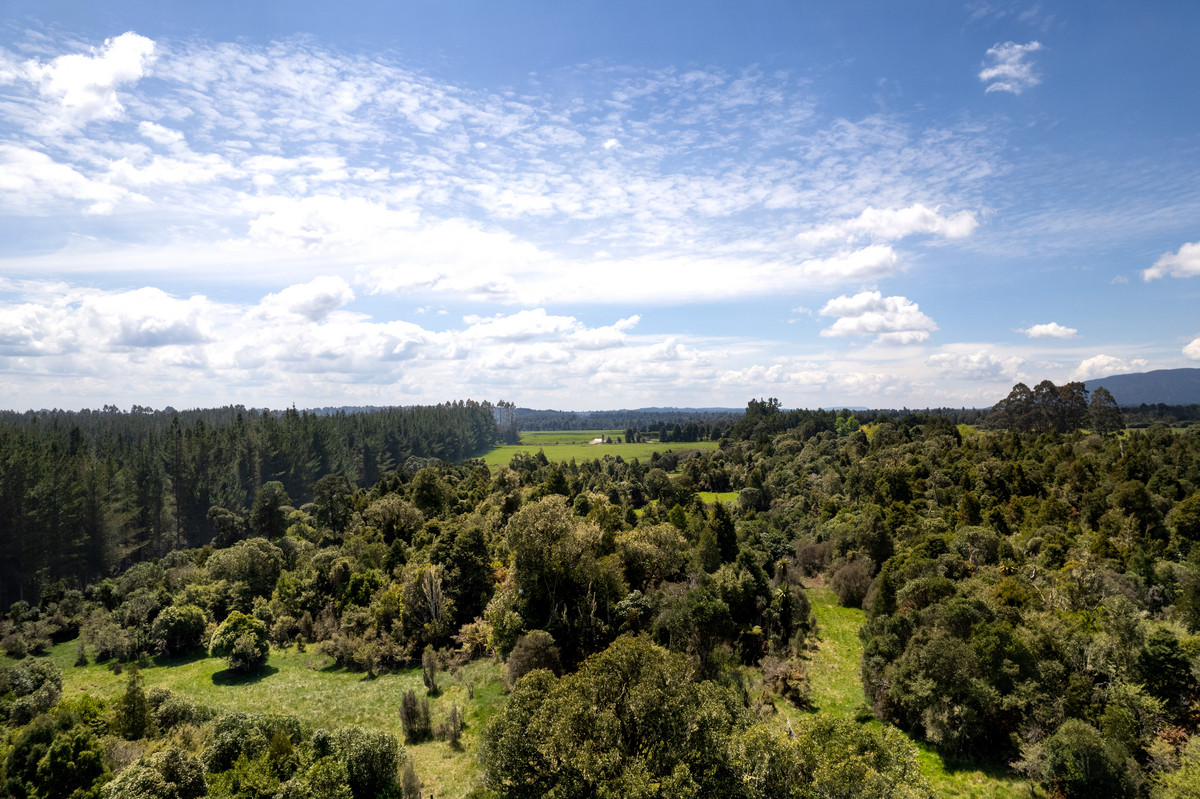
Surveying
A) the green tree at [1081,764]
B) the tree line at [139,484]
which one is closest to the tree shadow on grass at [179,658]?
the tree line at [139,484]

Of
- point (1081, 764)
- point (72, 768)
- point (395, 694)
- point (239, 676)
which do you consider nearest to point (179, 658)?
point (239, 676)

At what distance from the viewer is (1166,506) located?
42.7 meters

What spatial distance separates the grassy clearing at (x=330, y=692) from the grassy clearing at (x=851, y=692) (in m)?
18.7

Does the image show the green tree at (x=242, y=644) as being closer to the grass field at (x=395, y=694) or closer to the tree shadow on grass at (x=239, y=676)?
the tree shadow on grass at (x=239, y=676)

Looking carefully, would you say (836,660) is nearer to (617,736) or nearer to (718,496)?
(617,736)

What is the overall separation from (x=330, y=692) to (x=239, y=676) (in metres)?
7.64

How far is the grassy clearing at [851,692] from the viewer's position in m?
A: 24.9

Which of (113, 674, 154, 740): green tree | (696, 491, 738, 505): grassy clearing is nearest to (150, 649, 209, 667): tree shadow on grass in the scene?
(113, 674, 154, 740): green tree

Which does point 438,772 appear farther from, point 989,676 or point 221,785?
point 989,676

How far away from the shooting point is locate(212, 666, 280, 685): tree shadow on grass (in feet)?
111

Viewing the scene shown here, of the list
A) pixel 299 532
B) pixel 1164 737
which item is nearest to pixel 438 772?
pixel 1164 737

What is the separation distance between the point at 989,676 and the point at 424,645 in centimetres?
3443

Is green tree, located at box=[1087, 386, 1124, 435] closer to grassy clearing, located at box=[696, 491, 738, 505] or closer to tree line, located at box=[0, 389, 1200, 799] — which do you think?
tree line, located at box=[0, 389, 1200, 799]

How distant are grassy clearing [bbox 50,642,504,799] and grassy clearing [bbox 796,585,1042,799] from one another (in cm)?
1866
